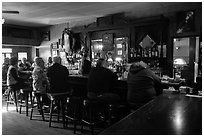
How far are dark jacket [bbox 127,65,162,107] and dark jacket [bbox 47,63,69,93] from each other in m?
1.47

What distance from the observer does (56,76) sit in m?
4.05

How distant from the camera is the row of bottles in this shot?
17.8ft

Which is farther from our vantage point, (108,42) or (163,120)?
(108,42)

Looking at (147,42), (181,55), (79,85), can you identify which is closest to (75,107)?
(79,85)

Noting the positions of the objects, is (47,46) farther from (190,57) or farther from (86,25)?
(190,57)

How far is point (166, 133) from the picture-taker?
1.46 m

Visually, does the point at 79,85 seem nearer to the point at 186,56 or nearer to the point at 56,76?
the point at 56,76

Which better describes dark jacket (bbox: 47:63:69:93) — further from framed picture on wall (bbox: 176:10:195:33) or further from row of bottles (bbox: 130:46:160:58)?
framed picture on wall (bbox: 176:10:195:33)

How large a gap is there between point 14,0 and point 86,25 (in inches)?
108

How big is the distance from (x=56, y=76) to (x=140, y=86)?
170 centimetres

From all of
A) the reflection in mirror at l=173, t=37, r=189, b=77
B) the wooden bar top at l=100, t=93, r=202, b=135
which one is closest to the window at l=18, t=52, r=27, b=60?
the reflection in mirror at l=173, t=37, r=189, b=77

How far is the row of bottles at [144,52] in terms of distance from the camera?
541cm

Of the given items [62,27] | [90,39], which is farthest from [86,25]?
[62,27]

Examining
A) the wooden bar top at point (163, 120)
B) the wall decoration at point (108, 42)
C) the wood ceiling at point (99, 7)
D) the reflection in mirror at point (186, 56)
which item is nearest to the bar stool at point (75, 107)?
the wooden bar top at point (163, 120)
